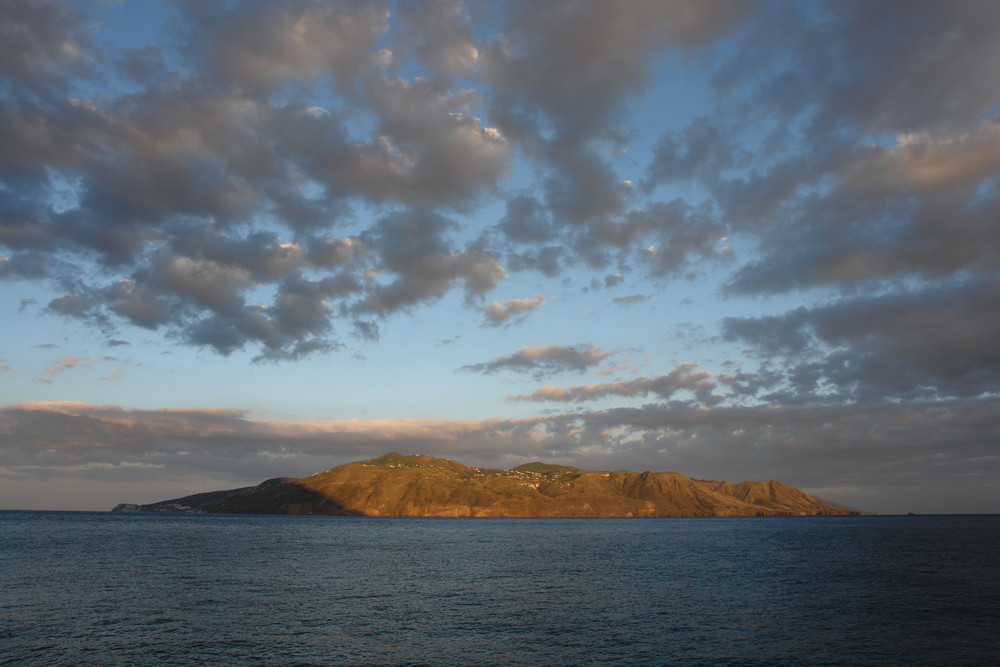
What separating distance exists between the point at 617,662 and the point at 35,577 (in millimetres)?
78217

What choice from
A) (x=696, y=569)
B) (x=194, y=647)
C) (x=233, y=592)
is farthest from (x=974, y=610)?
(x=233, y=592)

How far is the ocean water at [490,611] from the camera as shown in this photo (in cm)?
4338

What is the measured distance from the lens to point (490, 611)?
196ft

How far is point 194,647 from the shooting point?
44.3 meters

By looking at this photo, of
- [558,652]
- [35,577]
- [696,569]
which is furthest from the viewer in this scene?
[696,569]

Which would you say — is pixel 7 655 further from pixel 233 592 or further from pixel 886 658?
pixel 886 658

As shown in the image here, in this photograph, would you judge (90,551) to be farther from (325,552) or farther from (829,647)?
(829,647)

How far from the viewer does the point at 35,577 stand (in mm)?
77562

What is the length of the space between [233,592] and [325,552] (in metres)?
56.8

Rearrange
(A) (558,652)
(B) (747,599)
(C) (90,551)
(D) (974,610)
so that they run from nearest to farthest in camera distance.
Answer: (A) (558,652) < (D) (974,610) < (B) (747,599) < (C) (90,551)

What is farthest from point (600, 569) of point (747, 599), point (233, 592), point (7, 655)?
point (7, 655)

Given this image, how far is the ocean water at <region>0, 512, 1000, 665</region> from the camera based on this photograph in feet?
142

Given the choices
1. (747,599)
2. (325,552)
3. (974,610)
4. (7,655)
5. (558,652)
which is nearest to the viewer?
(7,655)

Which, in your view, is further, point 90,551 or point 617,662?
point 90,551
